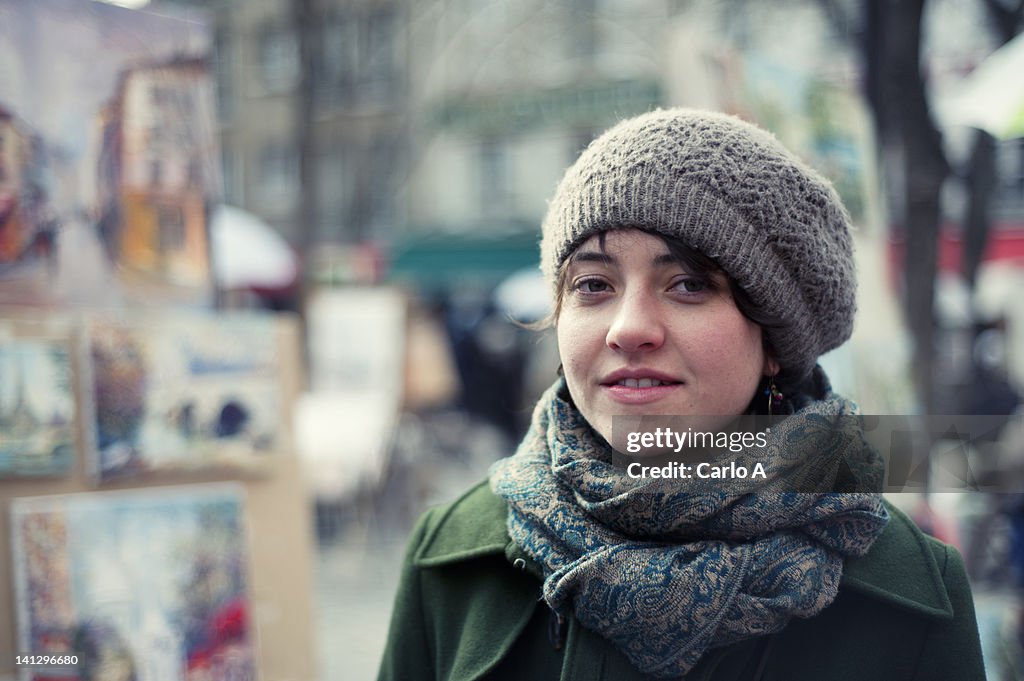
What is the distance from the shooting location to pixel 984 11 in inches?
170

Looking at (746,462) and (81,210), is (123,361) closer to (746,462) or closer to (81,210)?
(81,210)

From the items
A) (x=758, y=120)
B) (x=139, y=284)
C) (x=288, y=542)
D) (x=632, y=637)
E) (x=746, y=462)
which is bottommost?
(x=288, y=542)

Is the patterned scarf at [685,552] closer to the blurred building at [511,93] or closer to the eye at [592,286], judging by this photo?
the eye at [592,286]

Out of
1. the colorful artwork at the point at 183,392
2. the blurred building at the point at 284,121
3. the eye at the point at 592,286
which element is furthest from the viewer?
A: the blurred building at the point at 284,121

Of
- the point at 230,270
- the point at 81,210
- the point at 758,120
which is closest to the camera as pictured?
the point at 81,210

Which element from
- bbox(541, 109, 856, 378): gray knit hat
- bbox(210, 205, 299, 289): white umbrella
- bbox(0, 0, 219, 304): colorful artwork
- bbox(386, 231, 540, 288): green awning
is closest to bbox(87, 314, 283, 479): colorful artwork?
bbox(0, 0, 219, 304): colorful artwork

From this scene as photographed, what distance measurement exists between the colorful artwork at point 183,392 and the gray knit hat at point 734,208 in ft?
4.65

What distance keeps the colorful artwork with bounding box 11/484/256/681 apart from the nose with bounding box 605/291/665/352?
1544 mm

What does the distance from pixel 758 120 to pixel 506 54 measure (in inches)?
595

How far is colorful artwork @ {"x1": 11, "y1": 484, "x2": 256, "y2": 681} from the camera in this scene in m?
2.21

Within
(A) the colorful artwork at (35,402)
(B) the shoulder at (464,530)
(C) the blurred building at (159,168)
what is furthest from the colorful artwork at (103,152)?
(B) the shoulder at (464,530)

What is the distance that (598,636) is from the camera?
1.49 meters

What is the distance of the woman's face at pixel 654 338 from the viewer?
4.72 ft

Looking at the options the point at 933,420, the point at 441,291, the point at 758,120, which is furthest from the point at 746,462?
the point at 441,291
